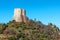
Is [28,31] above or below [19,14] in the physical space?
below

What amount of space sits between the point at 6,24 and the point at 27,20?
5.20 m

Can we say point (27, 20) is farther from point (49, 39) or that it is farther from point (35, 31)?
point (49, 39)

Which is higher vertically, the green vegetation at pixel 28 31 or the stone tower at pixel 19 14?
the stone tower at pixel 19 14

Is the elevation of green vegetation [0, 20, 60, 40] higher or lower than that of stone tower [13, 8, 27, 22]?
lower

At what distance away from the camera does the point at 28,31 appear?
53.0m

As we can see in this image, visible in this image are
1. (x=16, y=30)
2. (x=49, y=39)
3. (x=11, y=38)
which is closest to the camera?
(x=11, y=38)

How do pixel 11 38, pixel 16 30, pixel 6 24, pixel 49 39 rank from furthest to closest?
pixel 6 24, pixel 16 30, pixel 49 39, pixel 11 38

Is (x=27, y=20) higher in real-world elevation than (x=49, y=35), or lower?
higher

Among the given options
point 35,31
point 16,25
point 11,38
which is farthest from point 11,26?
point 11,38

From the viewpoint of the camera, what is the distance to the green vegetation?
49.2 metres

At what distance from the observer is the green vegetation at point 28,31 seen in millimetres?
49156

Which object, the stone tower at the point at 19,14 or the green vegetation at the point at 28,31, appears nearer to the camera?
the green vegetation at the point at 28,31

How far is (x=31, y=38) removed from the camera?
49094 millimetres

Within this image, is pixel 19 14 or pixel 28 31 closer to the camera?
pixel 28 31
